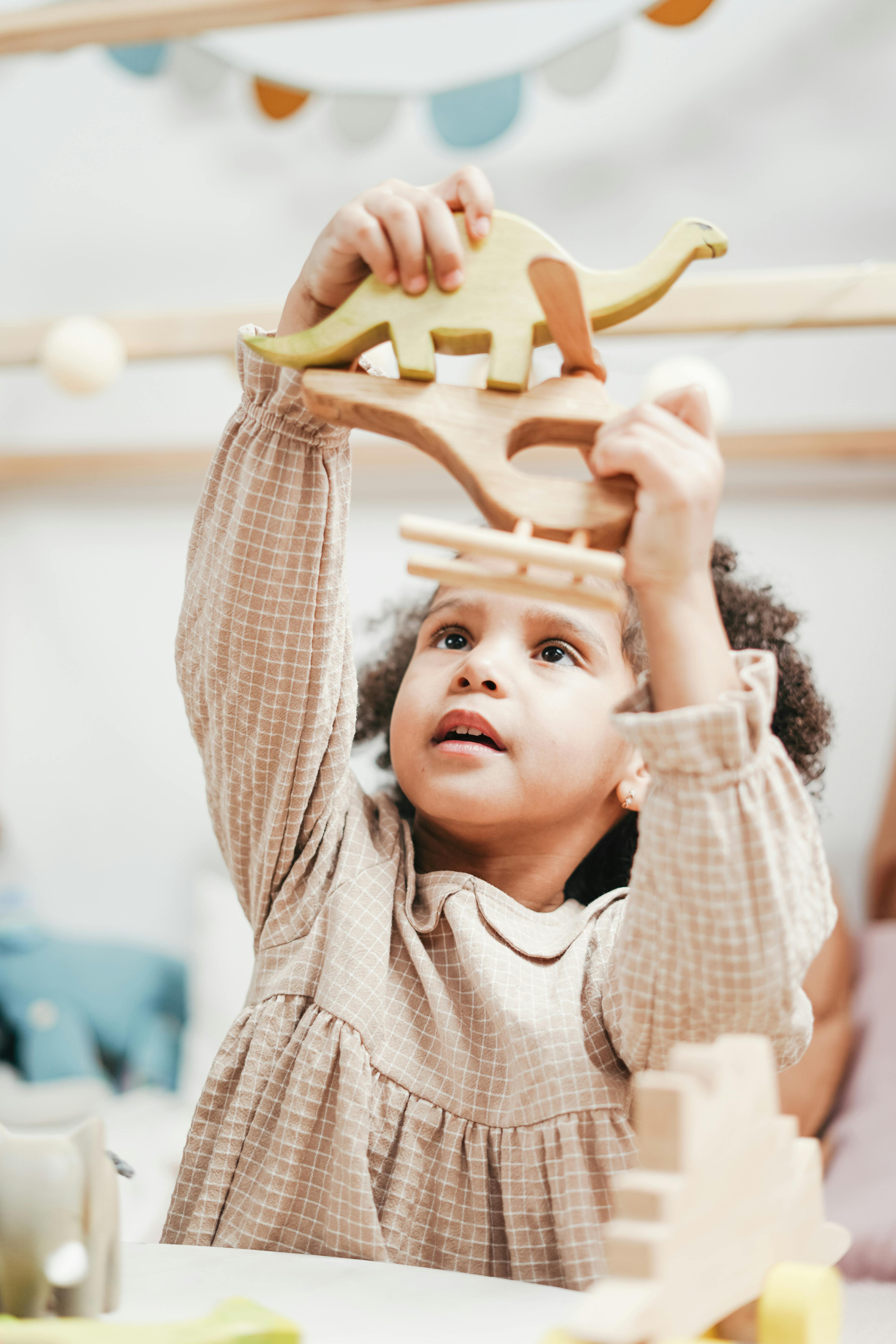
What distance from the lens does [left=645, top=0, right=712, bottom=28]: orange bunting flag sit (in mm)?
1373

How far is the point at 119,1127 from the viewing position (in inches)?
54.7

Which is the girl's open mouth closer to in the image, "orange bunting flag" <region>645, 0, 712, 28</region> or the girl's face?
the girl's face

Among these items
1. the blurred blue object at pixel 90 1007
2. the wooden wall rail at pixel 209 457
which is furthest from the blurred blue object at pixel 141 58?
the blurred blue object at pixel 90 1007

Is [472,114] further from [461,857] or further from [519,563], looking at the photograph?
[519,563]

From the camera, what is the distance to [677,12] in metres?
1.38

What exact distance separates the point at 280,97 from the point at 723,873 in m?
1.52

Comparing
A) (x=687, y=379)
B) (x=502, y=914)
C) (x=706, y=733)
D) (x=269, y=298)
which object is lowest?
(x=502, y=914)

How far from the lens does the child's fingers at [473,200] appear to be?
1.73 ft

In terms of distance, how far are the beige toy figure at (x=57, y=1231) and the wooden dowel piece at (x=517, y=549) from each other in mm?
244

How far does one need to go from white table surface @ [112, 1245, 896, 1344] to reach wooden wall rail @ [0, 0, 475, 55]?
113 cm

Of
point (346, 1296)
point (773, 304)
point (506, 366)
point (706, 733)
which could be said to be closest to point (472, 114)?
point (773, 304)

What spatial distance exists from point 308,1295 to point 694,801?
25 centimetres

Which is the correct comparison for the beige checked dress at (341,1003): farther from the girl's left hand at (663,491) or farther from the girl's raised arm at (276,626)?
the girl's left hand at (663,491)

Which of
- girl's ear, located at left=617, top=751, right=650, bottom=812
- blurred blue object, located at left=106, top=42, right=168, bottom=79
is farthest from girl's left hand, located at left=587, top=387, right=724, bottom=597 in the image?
blurred blue object, located at left=106, top=42, right=168, bottom=79
